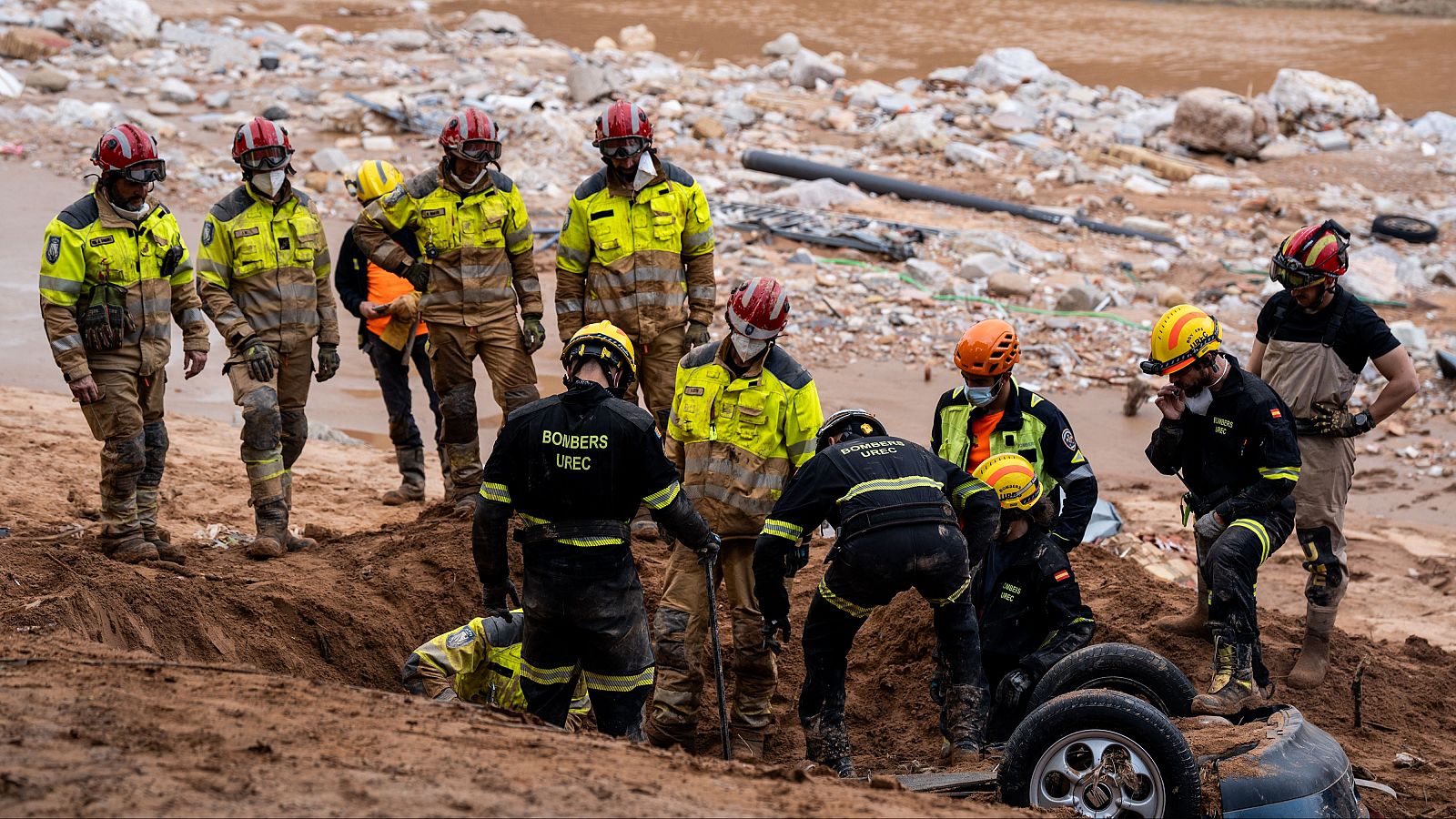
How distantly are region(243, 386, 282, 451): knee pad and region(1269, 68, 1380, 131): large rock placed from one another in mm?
23381

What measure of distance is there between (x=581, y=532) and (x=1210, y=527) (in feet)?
11.1

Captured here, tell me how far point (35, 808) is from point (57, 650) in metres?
1.74

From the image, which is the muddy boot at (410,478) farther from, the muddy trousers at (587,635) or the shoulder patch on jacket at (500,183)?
the muddy trousers at (587,635)

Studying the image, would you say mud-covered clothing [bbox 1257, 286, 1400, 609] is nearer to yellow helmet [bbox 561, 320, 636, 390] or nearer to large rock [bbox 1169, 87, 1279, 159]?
yellow helmet [bbox 561, 320, 636, 390]

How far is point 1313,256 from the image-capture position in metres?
6.85

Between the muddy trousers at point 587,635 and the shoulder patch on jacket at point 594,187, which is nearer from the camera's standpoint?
the muddy trousers at point 587,635

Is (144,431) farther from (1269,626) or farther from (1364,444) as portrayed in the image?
(1364,444)

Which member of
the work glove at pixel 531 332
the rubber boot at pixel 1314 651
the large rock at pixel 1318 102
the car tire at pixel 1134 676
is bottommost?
the rubber boot at pixel 1314 651

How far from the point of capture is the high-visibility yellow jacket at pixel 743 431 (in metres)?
6.42

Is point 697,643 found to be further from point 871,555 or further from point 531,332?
point 531,332

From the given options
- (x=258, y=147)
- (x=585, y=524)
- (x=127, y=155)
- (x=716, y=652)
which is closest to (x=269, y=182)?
(x=258, y=147)

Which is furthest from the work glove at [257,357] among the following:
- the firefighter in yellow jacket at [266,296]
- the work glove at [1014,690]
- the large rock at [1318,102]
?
the large rock at [1318,102]

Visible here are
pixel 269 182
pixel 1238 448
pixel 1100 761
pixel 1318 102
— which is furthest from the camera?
pixel 1318 102

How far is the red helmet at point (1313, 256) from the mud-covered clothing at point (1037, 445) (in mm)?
1531
